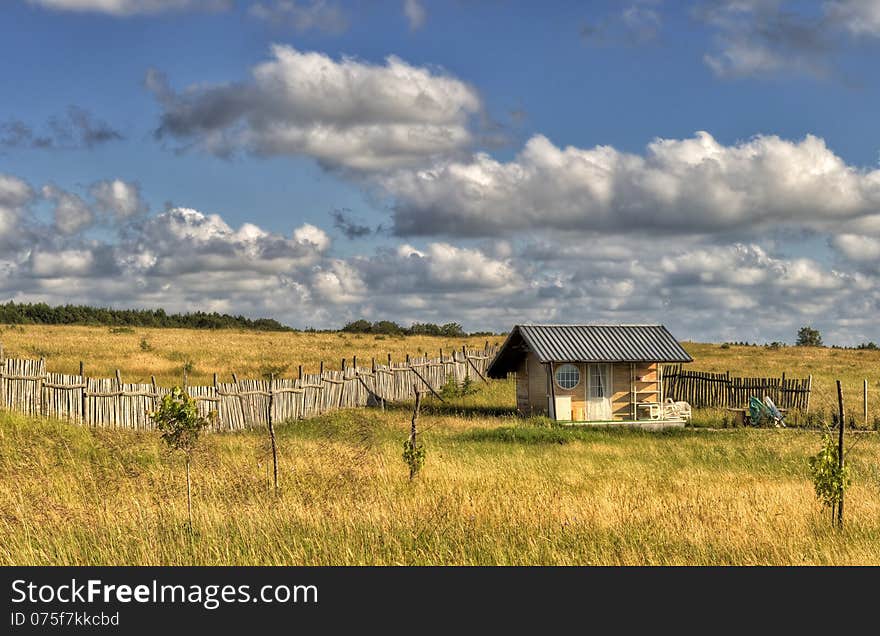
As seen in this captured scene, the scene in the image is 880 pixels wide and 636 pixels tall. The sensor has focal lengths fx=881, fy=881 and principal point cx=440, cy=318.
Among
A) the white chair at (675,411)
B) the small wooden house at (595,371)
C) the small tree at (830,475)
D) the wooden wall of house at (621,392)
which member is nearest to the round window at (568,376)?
the small wooden house at (595,371)

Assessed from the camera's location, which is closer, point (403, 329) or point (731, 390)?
point (731, 390)

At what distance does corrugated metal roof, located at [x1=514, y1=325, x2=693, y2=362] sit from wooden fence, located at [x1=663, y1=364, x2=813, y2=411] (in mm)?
4263

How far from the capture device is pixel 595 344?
28.9 m

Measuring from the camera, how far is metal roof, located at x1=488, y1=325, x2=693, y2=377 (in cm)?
2816

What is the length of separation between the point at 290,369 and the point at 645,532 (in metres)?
32.2

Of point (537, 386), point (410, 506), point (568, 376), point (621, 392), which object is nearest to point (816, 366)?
point (621, 392)

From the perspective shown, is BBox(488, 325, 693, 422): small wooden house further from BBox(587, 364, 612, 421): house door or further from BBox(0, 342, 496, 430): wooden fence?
BBox(0, 342, 496, 430): wooden fence

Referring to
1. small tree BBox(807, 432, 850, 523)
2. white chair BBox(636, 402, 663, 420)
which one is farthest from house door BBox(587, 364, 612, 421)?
small tree BBox(807, 432, 850, 523)

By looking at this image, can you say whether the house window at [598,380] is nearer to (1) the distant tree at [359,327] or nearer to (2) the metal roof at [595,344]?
(2) the metal roof at [595,344]

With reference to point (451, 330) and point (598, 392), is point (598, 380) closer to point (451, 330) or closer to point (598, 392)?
point (598, 392)

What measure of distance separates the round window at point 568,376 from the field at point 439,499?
3.07 meters

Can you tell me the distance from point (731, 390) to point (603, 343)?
6701mm

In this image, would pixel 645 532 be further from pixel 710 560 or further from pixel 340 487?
pixel 340 487
